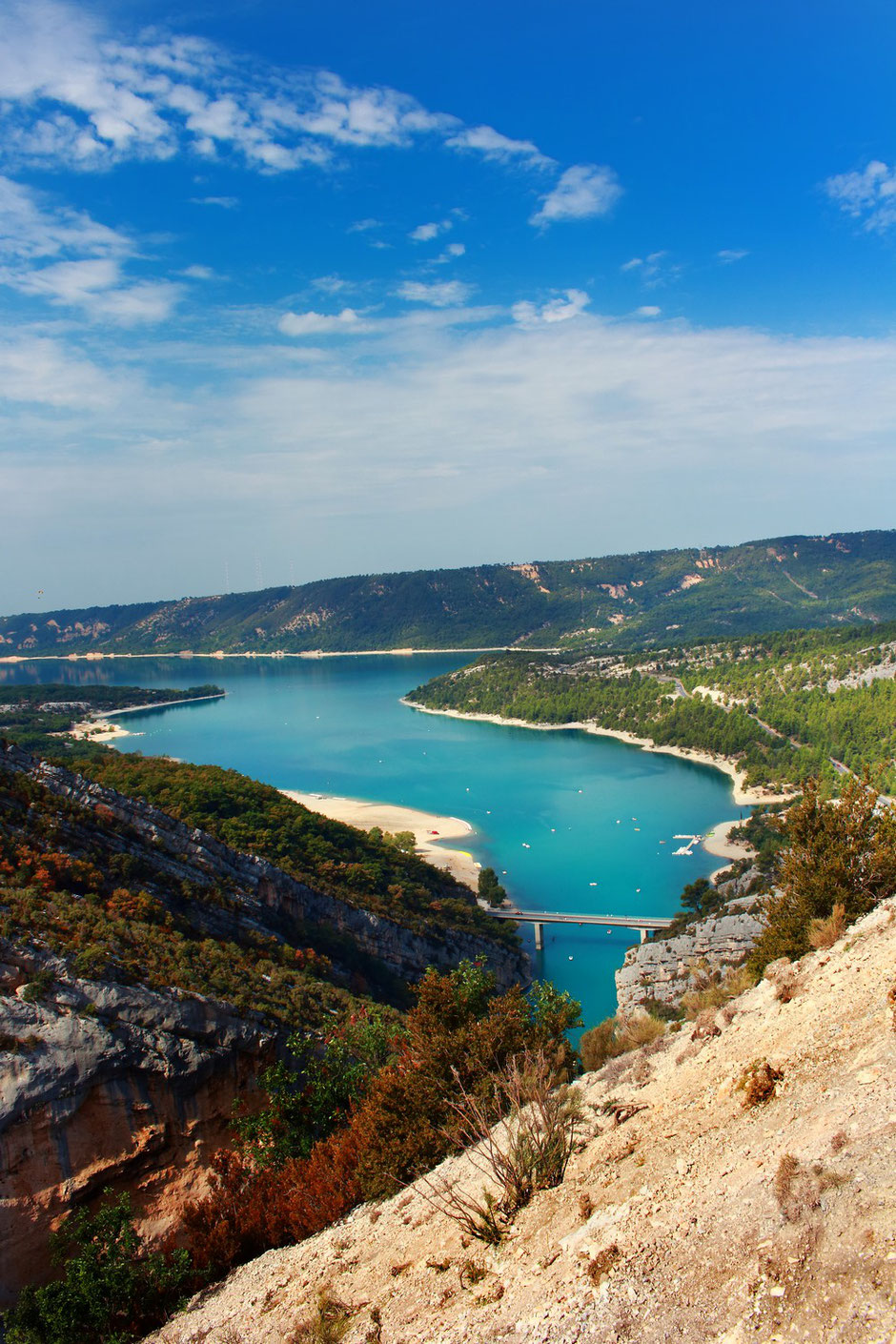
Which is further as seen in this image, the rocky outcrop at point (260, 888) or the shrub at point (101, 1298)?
the rocky outcrop at point (260, 888)

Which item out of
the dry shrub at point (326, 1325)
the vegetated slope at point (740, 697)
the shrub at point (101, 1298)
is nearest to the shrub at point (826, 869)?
the dry shrub at point (326, 1325)

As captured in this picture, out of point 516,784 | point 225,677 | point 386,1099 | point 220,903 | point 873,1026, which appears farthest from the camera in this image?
point 225,677

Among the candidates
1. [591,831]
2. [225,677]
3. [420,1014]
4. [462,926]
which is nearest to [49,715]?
[225,677]

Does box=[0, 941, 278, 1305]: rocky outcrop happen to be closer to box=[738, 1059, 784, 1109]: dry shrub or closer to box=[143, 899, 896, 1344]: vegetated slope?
box=[143, 899, 896, 1344]: vegetated slope

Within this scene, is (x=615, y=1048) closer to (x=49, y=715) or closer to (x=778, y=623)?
(x=49, y=715)

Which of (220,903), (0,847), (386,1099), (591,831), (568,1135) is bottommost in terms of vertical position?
(591,831)

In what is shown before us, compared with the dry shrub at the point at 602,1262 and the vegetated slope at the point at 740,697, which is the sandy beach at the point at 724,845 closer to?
the vegetated slope at the point at 740,697

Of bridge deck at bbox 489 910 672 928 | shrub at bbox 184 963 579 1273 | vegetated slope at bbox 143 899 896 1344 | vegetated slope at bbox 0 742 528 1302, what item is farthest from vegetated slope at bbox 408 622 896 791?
vegetated slope at bbox 143 899 896 1344
